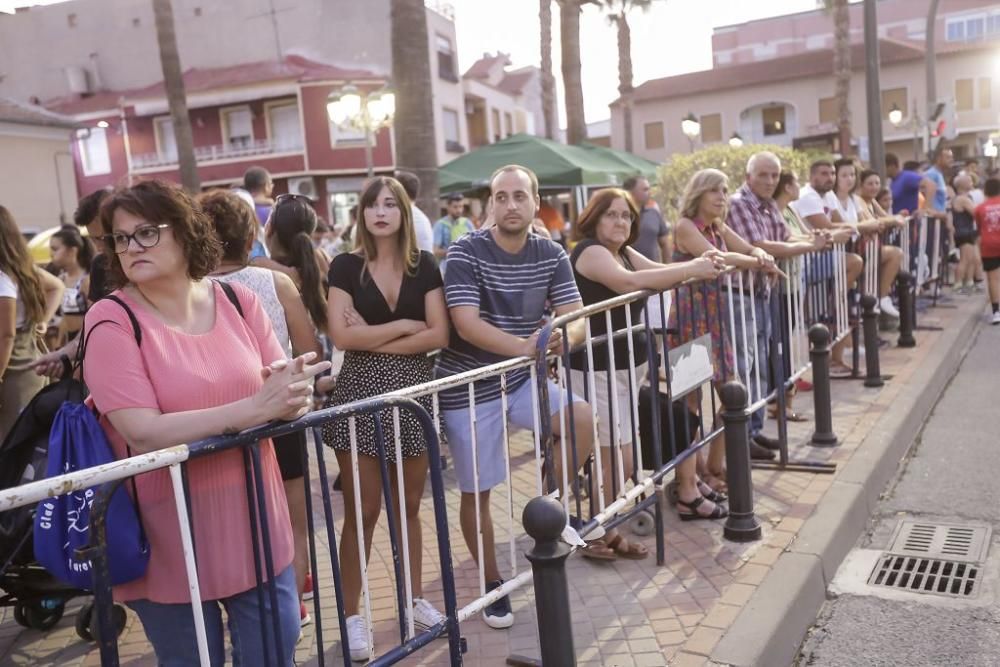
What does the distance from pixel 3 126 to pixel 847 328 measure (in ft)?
75.7

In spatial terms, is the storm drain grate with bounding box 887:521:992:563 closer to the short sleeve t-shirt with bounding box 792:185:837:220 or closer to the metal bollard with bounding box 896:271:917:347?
the short sleeve t-shirt with bounding box 792:185:837:220

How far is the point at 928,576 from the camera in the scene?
430 centimetres

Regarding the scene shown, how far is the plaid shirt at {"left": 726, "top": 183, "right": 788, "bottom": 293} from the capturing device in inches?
241

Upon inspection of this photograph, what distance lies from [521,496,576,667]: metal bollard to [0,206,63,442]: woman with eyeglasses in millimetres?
3100

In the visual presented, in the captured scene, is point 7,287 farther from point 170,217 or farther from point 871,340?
point 871,340

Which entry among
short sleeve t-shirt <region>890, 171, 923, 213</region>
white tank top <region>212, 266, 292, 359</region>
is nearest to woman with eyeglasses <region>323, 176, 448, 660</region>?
white tank top <region>212, 266, 292, 359</region>

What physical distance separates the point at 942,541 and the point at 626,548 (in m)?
1.78

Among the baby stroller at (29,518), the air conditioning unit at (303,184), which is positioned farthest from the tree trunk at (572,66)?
the baby stroller at (29,518)

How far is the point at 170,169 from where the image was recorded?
118ft

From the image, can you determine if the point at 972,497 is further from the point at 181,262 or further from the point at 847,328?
the point at 181,262

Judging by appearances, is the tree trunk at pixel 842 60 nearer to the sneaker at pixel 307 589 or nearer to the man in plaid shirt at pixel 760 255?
the man in plaid shirt at pixel 760 255

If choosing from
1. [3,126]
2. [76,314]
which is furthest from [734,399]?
[3,126]

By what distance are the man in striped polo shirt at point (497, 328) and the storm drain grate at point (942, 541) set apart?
2.01 meters

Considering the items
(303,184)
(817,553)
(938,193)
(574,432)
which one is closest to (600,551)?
(574,432)
